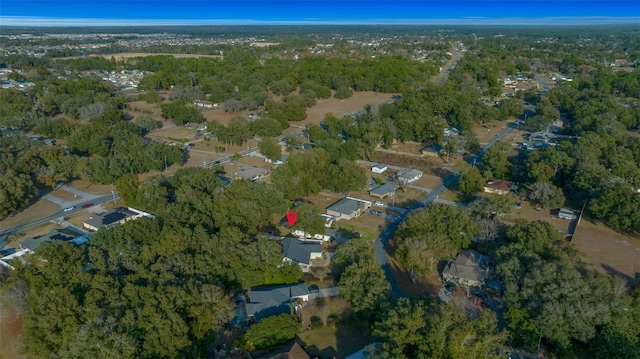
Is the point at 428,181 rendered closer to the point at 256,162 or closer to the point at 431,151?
the point at 431,151

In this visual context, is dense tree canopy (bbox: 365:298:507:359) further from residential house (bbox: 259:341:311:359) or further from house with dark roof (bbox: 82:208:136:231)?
house with dark roof (bbox: 82:208:136:231)

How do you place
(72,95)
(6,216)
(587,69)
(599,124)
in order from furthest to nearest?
(587,69) → (72,95) → (599,124) → (6,216)

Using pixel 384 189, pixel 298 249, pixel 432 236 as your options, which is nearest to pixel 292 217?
pixel 298 249

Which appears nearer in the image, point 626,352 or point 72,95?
point 626,352

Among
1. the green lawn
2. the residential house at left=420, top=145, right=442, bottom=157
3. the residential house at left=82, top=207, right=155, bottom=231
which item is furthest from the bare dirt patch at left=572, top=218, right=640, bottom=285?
the residential house at left=82, top=207, right=155, bottom=231

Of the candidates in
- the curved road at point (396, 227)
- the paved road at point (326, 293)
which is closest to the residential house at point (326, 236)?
the curved road at point (396, 227)

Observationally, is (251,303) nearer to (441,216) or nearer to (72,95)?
(441,216)

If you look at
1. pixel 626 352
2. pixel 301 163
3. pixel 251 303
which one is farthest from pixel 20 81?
pixel 626 352
